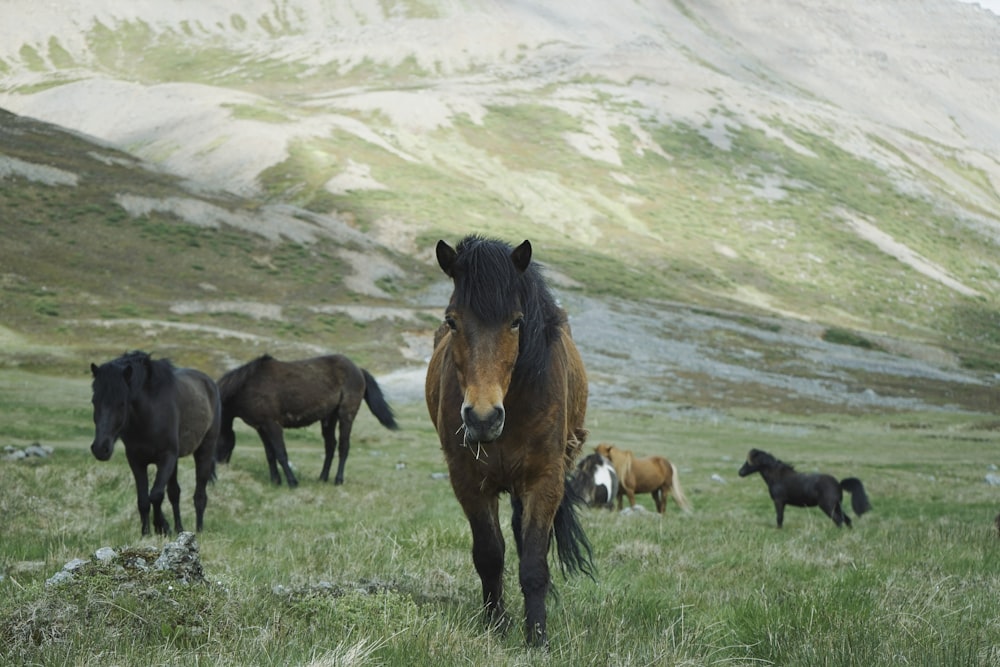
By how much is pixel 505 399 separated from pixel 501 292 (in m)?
0.80

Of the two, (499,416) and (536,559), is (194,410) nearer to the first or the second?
(536,559)

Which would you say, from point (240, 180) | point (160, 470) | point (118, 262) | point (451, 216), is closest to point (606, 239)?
point (451, 216)

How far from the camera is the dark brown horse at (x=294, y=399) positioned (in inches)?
805

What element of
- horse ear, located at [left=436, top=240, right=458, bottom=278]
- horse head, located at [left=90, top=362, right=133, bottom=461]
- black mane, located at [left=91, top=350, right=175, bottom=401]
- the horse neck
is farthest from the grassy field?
horse ear, located at [left=436, top=240, right=458, bottom=278]

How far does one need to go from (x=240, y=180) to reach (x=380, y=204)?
70.1ft

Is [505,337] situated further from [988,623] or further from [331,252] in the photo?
[331,252]

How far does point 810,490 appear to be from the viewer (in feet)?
59.6

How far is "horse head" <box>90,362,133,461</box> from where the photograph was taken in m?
11.2

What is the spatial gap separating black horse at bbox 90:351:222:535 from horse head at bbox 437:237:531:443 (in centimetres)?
681

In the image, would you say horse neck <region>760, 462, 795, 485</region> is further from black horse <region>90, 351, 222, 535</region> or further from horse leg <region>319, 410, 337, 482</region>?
black horse <region>90, 351, 222, 535</region>

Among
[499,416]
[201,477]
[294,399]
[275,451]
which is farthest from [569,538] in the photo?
[294,399]

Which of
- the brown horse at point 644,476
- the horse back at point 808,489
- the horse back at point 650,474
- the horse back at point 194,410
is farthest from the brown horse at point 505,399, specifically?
the horse back at point 650,474

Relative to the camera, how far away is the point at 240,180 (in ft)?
373

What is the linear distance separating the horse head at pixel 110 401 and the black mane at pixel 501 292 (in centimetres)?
710
